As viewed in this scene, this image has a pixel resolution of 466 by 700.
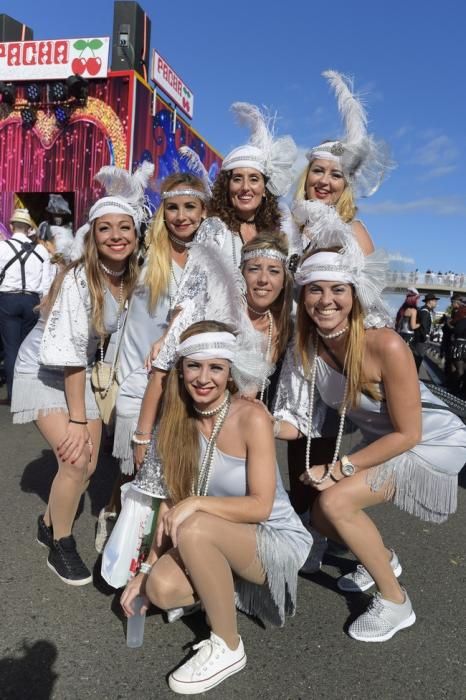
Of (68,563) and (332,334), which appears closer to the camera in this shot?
(332,334)

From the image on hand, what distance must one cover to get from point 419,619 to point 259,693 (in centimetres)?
88

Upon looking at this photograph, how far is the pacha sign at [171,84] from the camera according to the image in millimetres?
10320

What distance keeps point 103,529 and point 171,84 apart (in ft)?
33.1

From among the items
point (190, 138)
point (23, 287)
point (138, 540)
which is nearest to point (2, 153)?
point (190, 138)

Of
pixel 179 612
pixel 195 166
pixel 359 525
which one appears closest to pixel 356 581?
pixel 359 525

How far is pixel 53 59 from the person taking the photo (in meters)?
9.92

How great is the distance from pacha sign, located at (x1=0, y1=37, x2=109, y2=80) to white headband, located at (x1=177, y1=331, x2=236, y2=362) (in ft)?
30.1

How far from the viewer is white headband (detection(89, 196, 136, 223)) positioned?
265 centimetres

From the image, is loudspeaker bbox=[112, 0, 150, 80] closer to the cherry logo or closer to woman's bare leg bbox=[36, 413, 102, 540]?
the cherry logo

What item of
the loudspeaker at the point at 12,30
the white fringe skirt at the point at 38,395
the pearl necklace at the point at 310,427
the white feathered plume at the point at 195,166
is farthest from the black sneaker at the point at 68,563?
the loudspeaker at the point at 12,30

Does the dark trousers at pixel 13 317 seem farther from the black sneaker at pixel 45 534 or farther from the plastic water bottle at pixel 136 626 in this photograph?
the plastic water bottle at pixel 136 626

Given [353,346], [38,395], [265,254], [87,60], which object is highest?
[87,60]

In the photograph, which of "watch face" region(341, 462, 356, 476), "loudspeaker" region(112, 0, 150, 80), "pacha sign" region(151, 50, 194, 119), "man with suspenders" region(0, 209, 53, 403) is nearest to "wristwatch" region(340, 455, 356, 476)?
"watch face" region(341, 462, 356, 476)

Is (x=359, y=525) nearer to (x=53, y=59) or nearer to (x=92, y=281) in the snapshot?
(x=92, y=281)
